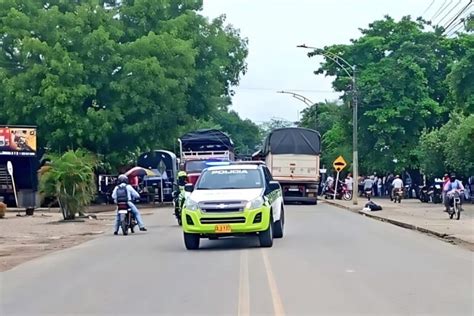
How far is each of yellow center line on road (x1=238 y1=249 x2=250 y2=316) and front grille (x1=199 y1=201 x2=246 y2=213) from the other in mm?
1177

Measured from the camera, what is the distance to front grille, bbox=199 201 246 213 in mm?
19688

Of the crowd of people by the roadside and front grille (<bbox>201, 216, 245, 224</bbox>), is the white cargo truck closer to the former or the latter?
the crowd of people by the roadside

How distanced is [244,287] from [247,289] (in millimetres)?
223

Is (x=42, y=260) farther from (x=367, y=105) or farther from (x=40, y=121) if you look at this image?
(x=367, y=105)

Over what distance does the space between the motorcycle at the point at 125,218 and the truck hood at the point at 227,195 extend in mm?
6220

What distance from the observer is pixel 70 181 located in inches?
1339

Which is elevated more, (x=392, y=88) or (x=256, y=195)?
(x=392, y=88)

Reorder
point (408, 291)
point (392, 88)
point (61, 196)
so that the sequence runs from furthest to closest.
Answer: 1. point (392, 88)
2. point (61, 196)
3. point (408, 291)

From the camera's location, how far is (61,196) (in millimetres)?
34188

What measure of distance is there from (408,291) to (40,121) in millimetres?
37975

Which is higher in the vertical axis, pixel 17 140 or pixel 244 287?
pixel 17 140

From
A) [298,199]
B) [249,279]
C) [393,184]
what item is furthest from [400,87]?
[249,279]

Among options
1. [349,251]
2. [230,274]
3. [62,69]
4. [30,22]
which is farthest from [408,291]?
[30,22]

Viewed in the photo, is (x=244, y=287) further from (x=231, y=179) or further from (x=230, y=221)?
(x=231, y=179)
